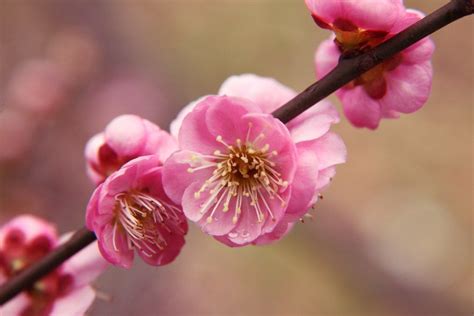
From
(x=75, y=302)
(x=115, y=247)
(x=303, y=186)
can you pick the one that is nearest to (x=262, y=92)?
(x=303, y=186)

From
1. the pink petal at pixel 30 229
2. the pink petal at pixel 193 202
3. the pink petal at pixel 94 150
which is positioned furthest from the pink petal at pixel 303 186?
the pink petal at pixel 30 229

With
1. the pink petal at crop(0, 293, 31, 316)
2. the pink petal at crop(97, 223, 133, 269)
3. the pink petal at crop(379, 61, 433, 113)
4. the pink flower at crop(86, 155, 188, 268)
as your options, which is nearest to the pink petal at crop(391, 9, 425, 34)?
the pink petal at crop(379, 61, 433, 113)

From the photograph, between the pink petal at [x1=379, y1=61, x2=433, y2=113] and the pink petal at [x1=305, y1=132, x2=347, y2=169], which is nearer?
the pink petal at [x1=305, y1=132, x2=347, y2=169]

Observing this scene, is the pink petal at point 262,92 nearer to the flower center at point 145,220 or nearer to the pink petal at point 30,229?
the flower center at point 145,220

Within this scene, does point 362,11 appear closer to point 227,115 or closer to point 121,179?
point 227,115

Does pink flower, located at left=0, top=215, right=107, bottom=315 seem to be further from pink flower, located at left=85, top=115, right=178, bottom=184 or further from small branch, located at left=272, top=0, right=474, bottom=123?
small branch, located at left=272, top=0, right=474, bottom=123

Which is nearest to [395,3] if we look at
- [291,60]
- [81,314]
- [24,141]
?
[81,314]

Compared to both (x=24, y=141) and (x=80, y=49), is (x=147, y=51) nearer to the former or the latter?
(x=80, y=49)
